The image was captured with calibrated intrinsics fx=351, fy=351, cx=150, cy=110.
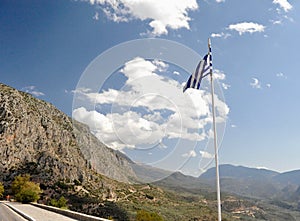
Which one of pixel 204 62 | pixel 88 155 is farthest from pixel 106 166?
pixel 204 62

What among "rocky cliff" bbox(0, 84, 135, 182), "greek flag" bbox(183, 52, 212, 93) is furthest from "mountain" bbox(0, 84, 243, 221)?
"greek flag" bbox(183, 52, 212, 93)

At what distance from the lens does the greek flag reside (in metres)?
16.0

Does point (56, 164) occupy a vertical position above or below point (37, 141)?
below

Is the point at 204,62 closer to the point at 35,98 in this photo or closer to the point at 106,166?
the point at 35,98

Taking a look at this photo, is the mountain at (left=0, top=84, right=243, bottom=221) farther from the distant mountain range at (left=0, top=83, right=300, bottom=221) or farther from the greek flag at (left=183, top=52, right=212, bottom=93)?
the greek flag at (left=183, top=52, right=212, bottom=93)

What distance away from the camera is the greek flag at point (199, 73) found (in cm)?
1599

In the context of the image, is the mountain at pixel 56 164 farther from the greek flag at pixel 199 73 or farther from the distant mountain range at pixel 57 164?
the greek flag at pixel 199 73

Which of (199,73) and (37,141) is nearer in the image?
(199,73)

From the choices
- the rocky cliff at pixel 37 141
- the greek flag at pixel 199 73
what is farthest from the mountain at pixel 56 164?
the greek flag at pixel 199 73

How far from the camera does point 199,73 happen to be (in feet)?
53.2

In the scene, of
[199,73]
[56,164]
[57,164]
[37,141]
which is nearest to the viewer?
[199,73]

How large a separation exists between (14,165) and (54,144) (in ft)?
61.1

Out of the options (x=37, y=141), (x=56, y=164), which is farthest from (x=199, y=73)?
(x=37, y=141)

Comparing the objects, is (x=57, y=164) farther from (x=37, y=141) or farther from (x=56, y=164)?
(x=37, y=141)
